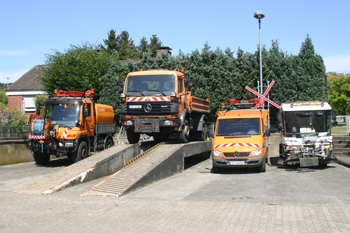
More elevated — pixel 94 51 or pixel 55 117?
pixel 94 51

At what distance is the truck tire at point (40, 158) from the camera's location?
52.2 ft

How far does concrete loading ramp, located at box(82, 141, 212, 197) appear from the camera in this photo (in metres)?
9.58

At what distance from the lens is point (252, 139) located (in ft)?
43.8

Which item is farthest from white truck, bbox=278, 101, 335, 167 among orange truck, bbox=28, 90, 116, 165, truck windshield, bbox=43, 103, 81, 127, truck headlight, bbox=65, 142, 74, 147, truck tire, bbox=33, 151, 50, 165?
truck tire, bbox=33, 151, 50, 165

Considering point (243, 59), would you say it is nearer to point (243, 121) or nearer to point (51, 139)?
point (243, 121)

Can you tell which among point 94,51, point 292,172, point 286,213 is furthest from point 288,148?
point 94,51

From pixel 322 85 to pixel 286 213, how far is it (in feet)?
67.5

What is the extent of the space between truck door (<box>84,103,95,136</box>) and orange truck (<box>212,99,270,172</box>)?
570cm

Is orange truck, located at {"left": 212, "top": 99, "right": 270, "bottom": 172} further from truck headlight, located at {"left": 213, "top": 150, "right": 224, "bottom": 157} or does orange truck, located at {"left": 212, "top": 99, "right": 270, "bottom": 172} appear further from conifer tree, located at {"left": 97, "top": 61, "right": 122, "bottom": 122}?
conifer tree, located at {"left": 97, "top": 61, "right": 122, "bottom": 122}

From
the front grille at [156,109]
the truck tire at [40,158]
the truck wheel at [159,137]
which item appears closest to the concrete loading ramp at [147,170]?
the front grille at [156,109]

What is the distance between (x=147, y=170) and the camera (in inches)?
433

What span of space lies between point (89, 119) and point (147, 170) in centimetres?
622

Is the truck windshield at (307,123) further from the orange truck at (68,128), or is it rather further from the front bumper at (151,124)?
the orange truck at (68,128)

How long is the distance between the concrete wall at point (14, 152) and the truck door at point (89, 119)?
391 cm
